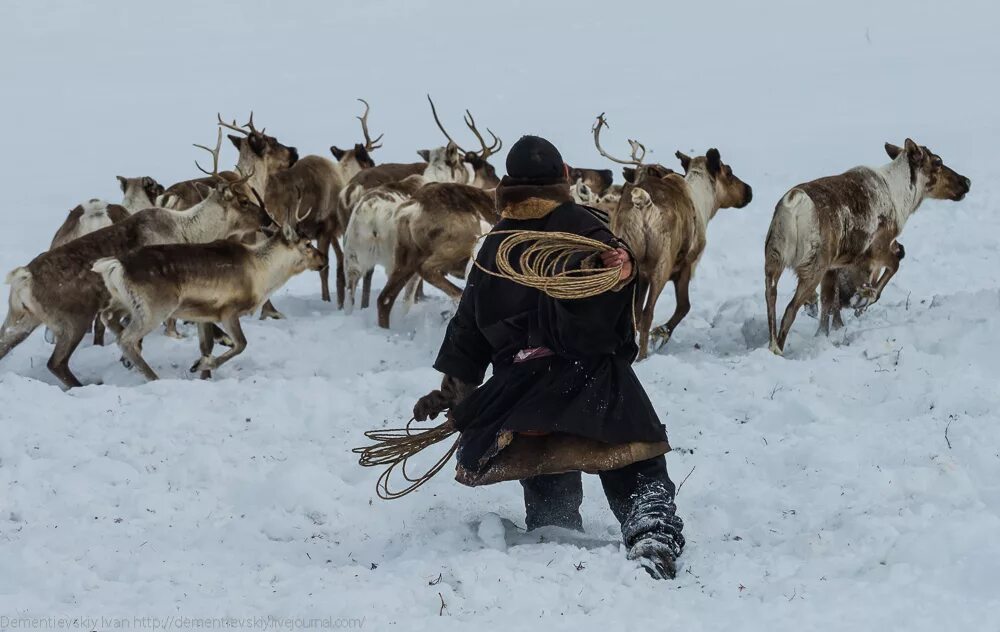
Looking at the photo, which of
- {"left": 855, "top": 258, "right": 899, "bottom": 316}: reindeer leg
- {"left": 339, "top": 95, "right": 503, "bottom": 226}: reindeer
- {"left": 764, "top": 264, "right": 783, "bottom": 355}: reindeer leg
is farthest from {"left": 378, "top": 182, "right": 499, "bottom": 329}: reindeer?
{"left": 855, "top": 258, "right": 899, "bottom": 316}: reindeer leg

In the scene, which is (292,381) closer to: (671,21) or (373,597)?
(373,597)

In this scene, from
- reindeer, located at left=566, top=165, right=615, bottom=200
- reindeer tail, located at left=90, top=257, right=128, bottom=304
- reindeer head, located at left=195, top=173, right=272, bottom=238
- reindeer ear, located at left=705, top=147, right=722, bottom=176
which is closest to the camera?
reindeer tail, located at left=90, top=257, right=128, bottom=304

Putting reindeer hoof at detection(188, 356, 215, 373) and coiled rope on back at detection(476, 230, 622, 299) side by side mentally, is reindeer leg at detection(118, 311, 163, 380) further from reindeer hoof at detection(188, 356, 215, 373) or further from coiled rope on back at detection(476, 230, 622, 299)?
coiled rope on back at detection(476, 230, 622, 299)

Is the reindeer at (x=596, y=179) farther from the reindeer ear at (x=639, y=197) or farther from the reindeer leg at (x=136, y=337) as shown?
the reindeer leg at (x=136, y=337)

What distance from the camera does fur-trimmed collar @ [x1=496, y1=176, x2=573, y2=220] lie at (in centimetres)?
454

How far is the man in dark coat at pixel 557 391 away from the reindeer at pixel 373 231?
5850 millimetres

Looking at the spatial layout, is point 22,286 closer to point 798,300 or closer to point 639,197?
point 639,197

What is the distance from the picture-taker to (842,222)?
8.75 meters

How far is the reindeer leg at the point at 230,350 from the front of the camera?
891cm

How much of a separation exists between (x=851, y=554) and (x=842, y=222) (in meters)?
4.77

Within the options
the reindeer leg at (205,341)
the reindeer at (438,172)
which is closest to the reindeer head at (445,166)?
the reindeer at (438,172)

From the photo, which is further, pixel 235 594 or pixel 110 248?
pixel 110 248

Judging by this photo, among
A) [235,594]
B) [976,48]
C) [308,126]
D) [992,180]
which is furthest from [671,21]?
[235,594]

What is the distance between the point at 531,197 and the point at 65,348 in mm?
5414
